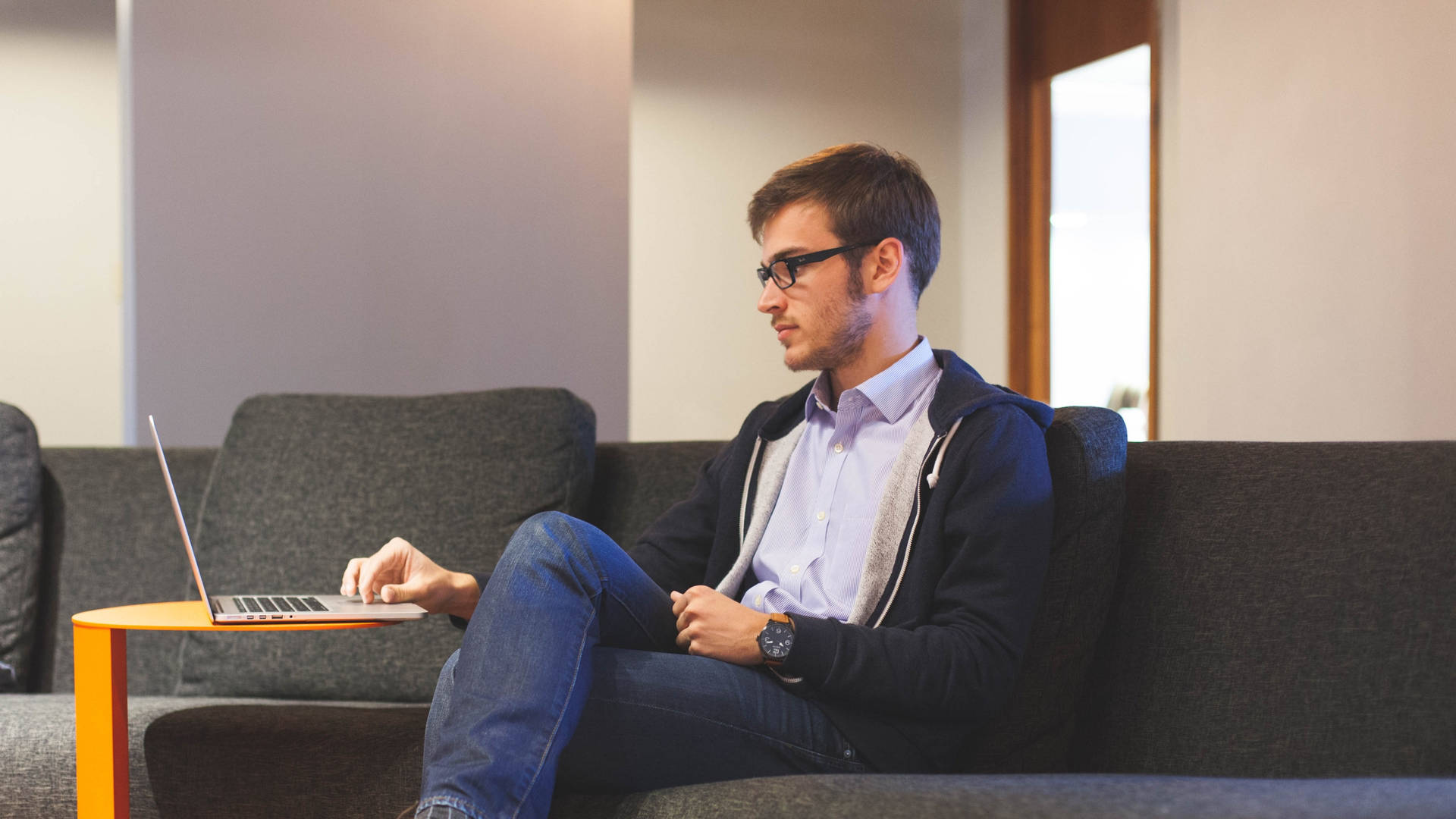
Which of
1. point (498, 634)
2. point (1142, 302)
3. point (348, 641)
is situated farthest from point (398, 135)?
point (1142, 302)

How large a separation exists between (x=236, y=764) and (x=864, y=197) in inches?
47.7

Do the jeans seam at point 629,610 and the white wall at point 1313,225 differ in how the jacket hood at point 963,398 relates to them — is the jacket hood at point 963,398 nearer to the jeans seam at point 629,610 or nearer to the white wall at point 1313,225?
the jeans seam at point 629,610

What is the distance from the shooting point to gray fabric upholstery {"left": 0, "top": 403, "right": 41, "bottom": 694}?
2.30m

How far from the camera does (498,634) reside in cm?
132

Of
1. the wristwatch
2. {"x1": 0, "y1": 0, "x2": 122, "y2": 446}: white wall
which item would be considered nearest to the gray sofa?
the wristwatch

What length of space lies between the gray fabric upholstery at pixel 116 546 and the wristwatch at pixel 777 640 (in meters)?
1.42

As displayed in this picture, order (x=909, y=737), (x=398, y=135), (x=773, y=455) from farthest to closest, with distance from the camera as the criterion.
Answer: (x=398, y=135)
(x=773, y=455)
(x=909, y=737)

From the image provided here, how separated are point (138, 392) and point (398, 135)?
0.92m

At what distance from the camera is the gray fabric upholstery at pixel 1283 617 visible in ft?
4.69

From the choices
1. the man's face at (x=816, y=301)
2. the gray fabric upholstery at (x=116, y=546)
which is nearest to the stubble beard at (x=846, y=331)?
the man's face at (x=816, y=301)

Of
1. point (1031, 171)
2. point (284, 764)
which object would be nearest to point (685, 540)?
point (284, 764)

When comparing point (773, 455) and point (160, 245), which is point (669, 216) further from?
point (773, 455)

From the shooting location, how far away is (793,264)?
1.69 m

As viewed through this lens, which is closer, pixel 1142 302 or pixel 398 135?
pixel 398 135
